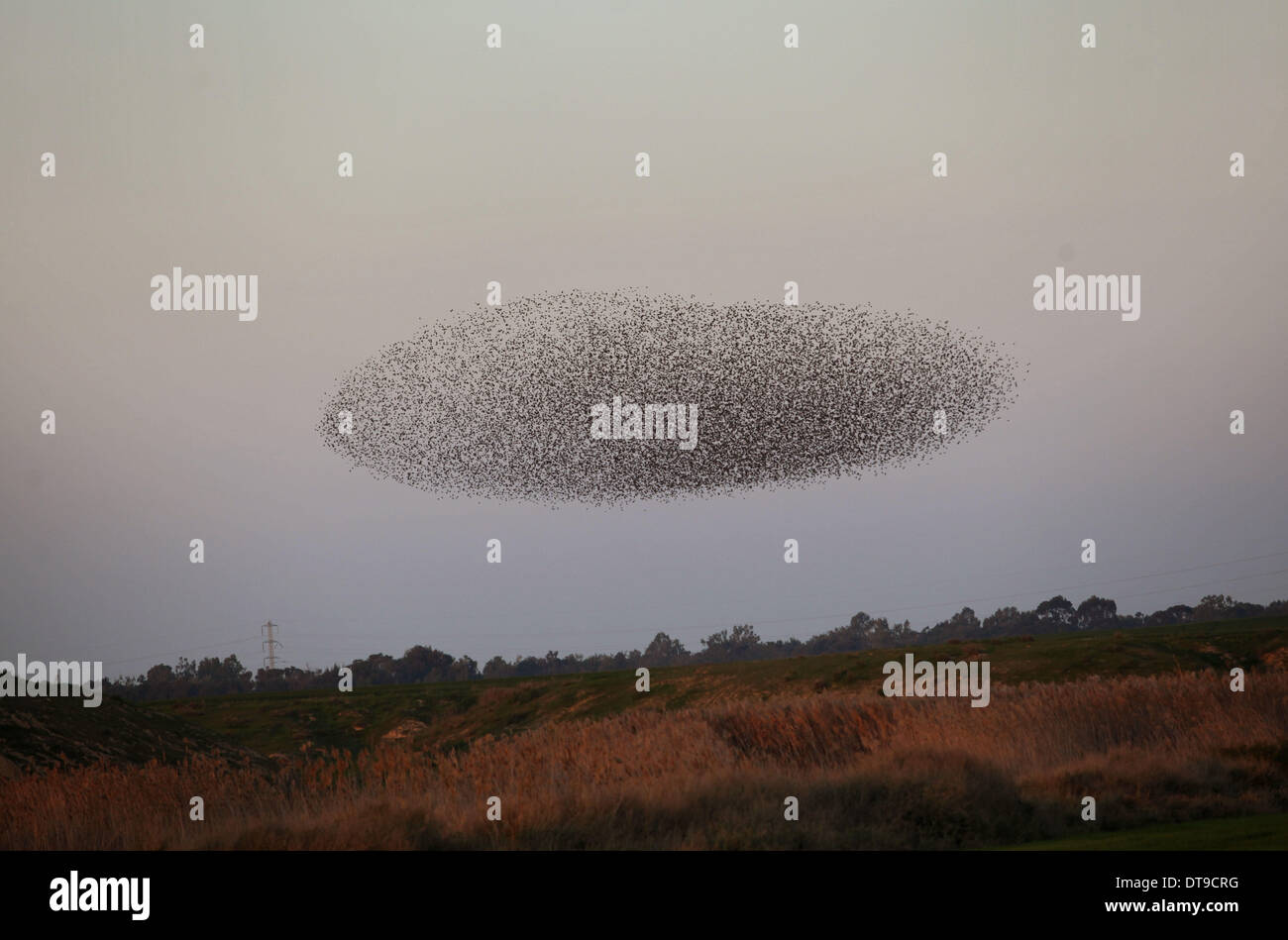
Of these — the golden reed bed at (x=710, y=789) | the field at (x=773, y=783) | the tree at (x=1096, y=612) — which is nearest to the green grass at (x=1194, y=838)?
the field at (x=773, y=783)

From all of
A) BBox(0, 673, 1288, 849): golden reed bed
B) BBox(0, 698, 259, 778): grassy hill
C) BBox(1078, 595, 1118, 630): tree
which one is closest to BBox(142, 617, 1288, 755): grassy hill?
BBox(0, 698, 259, 778): grassy hill

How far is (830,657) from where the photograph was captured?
227 ft

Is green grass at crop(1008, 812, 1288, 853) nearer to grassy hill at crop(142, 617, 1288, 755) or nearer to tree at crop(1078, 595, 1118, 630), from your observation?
grassy hill at crop(142, 617, 1288, 755)

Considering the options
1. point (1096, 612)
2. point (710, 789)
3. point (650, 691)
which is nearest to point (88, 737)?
point (710, 789)

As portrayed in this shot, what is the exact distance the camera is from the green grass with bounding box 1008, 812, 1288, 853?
1403 cm

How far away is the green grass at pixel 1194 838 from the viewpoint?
1403 cm

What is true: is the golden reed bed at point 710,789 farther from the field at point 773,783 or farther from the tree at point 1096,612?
the tree at point 1096,612

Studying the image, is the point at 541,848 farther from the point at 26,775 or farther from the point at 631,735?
the point at 26,775

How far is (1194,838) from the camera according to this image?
49.5 feet

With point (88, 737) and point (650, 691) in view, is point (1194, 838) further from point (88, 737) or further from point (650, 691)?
point (650, 691)
